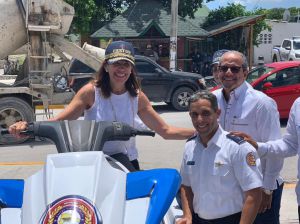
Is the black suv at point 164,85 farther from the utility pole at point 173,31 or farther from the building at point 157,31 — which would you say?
the building at point 157,31

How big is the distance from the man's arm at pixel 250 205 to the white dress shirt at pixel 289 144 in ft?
1.28

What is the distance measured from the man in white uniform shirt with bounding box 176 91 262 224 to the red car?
9330mm

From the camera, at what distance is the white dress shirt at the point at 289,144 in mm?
3271

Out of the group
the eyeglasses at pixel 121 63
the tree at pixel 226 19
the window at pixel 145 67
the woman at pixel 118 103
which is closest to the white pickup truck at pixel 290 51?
the tree at pixel 226 19

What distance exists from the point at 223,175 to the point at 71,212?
3.79ft

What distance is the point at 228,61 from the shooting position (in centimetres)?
336

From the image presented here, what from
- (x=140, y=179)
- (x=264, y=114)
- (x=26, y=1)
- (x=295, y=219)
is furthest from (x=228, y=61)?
(x=26, y=1)

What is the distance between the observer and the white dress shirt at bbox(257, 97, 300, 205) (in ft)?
10.7

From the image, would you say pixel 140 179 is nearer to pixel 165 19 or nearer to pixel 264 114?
pixel 264 114

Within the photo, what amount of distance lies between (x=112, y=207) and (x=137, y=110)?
63.0 inches

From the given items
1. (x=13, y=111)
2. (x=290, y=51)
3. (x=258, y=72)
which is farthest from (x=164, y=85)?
(x=290, y=51)

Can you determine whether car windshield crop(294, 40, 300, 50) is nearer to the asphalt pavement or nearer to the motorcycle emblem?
the asphalt pavement

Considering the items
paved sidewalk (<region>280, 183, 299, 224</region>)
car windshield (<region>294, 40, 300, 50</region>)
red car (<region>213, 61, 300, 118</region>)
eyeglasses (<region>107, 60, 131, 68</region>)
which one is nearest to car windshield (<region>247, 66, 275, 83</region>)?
red car (<region>213, 61, 300, 118</region>)

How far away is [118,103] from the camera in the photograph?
11.8 feet
